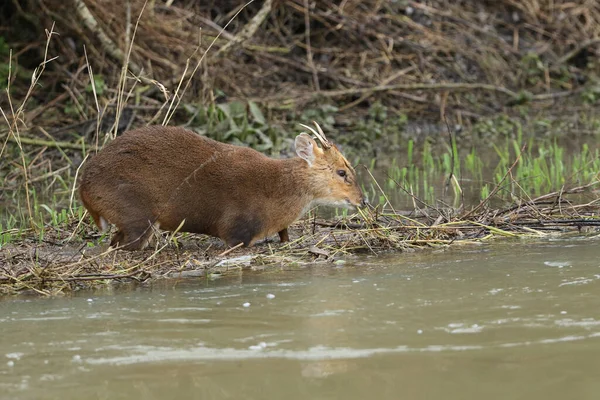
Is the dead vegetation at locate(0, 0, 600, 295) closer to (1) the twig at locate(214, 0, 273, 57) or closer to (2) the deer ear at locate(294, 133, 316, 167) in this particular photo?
(1) the twig at locate(214, 0, 273, 57)

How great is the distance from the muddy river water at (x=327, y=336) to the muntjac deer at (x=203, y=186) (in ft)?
3.15

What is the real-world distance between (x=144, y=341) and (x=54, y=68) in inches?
300

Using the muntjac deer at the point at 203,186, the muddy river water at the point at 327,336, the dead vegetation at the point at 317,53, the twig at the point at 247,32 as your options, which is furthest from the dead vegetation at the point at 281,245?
the twig at the point at 247,32

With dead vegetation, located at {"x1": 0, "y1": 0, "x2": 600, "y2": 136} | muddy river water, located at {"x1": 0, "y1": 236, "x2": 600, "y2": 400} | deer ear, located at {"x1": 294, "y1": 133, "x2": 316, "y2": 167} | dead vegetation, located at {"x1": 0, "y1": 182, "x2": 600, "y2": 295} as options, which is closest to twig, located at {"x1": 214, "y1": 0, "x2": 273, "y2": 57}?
dead vegetation, located at {"x1": 0, "y1": 0, "x2": 600, "y2": 136}

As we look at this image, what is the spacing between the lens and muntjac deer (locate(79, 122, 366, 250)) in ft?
21.2

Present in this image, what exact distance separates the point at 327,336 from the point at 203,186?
2592 mm

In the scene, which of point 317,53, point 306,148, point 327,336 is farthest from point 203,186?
point 317,53

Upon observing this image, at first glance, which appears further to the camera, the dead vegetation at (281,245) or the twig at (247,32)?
the twig at (247,32)

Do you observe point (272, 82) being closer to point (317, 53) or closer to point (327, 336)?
point (317, 53)

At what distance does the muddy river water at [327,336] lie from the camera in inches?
144

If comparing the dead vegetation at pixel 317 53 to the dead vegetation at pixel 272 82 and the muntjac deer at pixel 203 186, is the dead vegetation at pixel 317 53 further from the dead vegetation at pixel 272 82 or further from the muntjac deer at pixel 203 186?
the muntjac deer at pixel 203 186

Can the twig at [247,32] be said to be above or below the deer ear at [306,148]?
above

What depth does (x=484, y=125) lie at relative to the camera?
12.5 metres

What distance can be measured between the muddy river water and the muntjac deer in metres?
0.96
